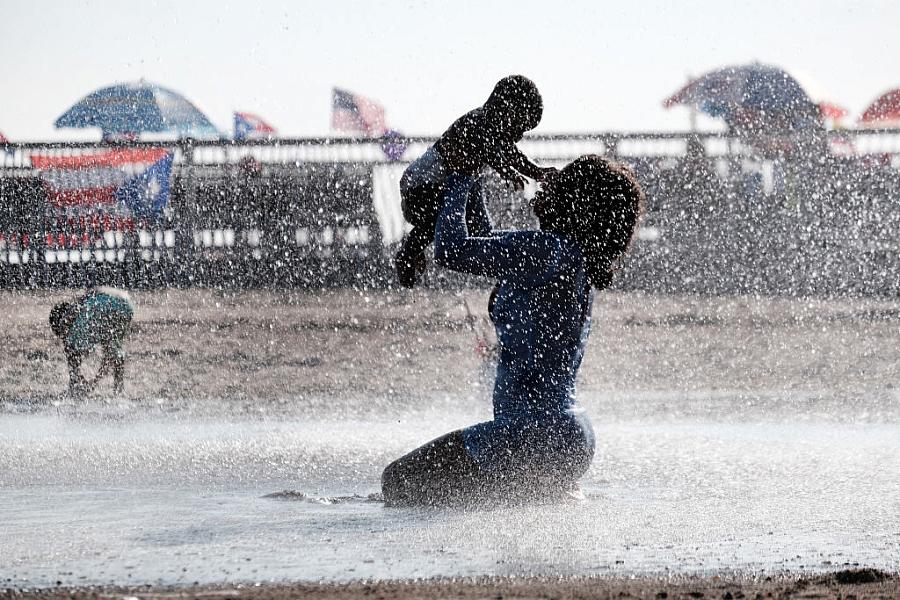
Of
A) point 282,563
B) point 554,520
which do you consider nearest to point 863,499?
point 554,520

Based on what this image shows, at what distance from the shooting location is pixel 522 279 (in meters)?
4.34

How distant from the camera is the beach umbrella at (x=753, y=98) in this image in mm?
17438

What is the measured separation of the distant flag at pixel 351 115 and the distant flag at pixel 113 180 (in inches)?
163

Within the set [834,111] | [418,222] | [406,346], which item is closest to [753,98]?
[834,111]

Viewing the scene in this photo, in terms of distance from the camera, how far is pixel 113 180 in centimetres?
1664

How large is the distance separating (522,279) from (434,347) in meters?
7.15

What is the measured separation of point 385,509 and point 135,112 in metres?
14.2

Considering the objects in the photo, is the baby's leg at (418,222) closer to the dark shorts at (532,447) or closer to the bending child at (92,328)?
the dark shorts at (532,447)

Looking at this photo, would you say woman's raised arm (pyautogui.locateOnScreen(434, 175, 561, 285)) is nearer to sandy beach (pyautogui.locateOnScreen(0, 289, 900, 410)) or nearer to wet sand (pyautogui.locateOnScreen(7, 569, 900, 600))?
wet sand (pyautogui.locateOnScreen(7, 569, 900, 600))

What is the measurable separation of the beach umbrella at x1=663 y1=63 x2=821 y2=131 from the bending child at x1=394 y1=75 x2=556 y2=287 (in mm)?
13248

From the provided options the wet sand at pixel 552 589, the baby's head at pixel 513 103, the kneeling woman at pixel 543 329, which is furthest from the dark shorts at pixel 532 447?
the wet sand at pixel 552 589

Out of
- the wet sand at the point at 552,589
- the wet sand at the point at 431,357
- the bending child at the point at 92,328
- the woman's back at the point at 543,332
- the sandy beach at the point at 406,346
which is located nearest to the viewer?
the wet sand at the point at 552,589

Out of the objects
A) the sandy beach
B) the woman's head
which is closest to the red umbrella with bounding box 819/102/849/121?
the sandy beach

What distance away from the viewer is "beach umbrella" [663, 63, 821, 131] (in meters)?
17.4
